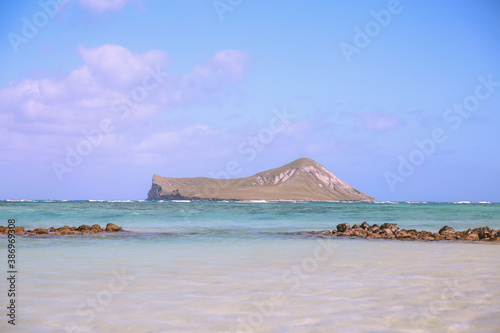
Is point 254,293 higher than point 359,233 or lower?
higher

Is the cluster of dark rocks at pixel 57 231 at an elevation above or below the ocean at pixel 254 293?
below

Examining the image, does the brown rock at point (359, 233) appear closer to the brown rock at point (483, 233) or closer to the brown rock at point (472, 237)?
the brown rock at point (472, 237)

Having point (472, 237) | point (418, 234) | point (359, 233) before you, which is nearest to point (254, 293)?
point (418, 234)

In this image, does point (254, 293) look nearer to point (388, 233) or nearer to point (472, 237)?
point (388, 233)

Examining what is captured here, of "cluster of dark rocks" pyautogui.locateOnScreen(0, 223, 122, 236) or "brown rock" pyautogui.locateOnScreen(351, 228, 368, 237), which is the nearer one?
"cluster of dark rocks" pyautogui.locateOnScreen(0, 223, 122, 236)

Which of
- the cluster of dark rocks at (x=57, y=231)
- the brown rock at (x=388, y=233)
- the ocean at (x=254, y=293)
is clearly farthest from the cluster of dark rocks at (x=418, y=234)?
the cluster of dark rocks at (x=57, y=231)

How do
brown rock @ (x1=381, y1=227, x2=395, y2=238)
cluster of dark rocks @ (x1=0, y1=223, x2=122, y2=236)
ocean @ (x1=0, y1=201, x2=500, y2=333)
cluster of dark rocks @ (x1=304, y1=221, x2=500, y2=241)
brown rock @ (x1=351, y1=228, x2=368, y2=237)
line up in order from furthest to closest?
brown rock @ (x1=351, y1=228, x2=368, y2=237), cluster of dark rocks @ (x1=0, y1=223, x2=122, y2=236), brown rock @ (x1=381, y1=227, x2=395, y2=238), cluster of dark rocks @ (x1=304, y1=221, x2=500, y2=241), ocean @ (x1=0, y1=201, x2=500, y2=333)

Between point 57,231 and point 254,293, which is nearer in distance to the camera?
point 254,293

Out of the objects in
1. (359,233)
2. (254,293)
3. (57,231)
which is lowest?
(359,233)

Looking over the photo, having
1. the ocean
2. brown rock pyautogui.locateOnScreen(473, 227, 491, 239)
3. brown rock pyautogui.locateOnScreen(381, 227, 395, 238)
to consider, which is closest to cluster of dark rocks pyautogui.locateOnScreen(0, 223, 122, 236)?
the ocean

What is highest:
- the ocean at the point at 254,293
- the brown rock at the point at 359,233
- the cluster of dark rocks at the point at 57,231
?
the ocean at the point at 254,293

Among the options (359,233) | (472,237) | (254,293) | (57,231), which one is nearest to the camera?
(254,293)

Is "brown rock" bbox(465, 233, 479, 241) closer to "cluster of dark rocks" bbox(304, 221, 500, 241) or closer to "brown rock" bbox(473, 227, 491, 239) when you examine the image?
"cluster of dark rocks" bbox(304, 221, 500, 241)

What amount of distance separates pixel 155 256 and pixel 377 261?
6673 millimetres
